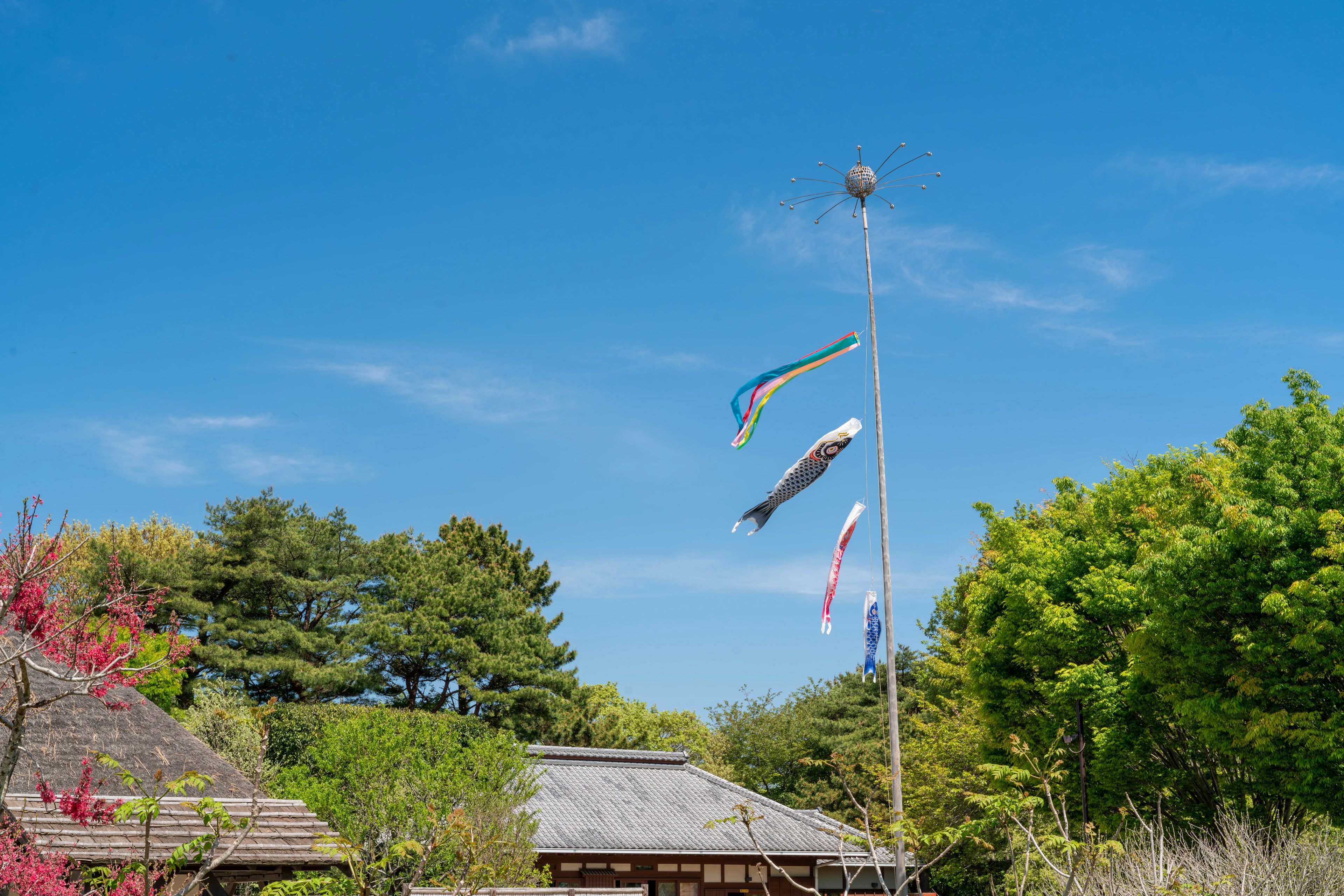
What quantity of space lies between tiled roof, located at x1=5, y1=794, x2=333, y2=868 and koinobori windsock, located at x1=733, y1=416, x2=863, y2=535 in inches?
448

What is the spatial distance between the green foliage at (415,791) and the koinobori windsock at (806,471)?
755 centimetres

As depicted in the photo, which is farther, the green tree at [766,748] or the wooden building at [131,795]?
the green tree at [766,748]

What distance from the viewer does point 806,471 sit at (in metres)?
22.7

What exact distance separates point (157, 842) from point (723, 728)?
42.1m

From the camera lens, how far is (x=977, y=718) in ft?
96.6

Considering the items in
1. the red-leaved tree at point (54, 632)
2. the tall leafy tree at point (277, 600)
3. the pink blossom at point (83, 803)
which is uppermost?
the tall leafy tree at point (277, 600)

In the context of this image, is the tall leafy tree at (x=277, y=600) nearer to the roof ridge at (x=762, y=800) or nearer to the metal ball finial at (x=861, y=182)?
the roof ridge at (x=762, y=800)

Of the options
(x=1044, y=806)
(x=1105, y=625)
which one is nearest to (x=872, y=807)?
(x=1044, y=806)

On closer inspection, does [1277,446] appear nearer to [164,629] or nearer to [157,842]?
[157,842]

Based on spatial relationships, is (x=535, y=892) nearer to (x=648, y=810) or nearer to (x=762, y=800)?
(x=648, y=810)

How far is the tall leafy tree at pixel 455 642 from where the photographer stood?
41438 mm

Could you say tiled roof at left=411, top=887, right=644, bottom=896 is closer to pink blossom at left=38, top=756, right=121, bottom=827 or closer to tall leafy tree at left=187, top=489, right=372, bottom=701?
pink blossom at left=38, top=756, right=121, bottom=827

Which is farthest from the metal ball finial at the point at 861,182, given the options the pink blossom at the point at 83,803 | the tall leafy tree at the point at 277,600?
the tall leafy tree at the point at 277,600

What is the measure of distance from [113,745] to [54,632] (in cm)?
994
